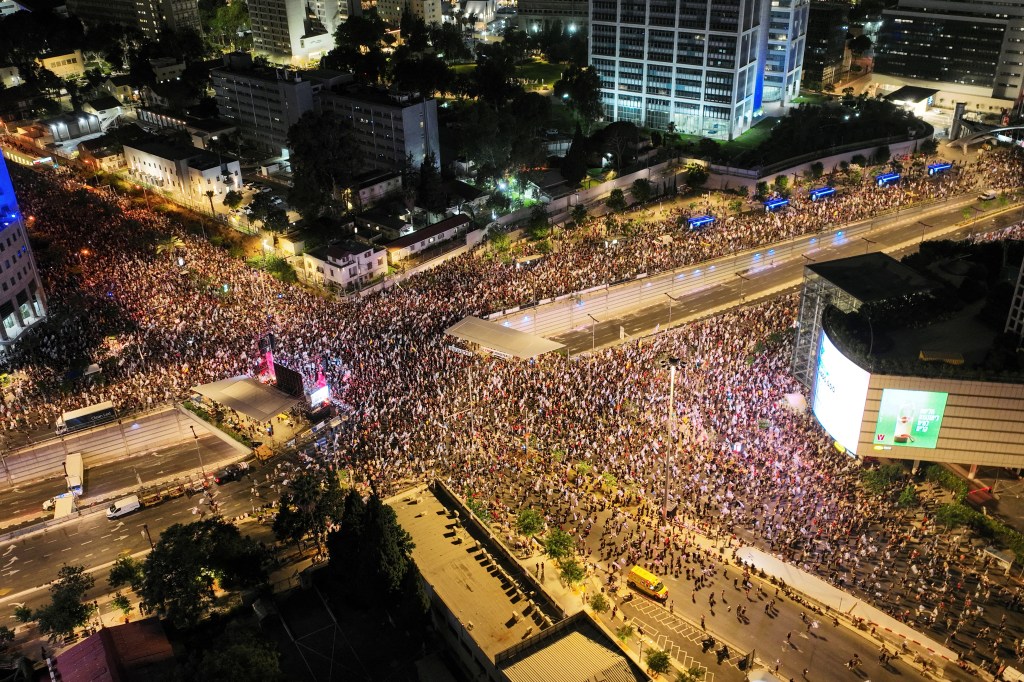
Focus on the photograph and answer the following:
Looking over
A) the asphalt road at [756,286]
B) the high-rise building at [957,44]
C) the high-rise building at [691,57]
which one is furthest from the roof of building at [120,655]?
the high-rise building at [957,44]

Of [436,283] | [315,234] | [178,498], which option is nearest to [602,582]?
[178,498]

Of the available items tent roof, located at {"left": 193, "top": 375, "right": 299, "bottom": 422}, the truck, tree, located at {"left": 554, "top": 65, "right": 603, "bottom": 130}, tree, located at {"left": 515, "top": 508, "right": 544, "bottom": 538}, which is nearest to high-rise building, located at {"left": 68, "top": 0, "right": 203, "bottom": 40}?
tree, located at {"left": 554, "top": 65, "right": 603, "bottom": 130}

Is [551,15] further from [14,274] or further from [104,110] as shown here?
[14,274]

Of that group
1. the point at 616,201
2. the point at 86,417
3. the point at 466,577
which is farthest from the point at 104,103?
the point at 466,577

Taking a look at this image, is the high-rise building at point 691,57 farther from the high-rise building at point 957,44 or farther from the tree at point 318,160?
the tree at point 318,160

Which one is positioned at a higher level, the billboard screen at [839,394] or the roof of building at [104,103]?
the roof of building at [104,103]

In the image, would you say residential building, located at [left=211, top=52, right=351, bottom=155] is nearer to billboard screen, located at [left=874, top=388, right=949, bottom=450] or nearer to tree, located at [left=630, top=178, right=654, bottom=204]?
tree, located at [left=630, top=178, right=654, bottom=204]

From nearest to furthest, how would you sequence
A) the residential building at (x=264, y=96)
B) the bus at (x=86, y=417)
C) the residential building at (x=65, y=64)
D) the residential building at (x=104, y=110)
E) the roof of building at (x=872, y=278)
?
the bus at (x=86, y=417) < the roof of building at (x=872, y=278) < the residential building at (x=264, y=96) < the residential building at (x=104, y=110) < the residential building at (x=65, y=64)

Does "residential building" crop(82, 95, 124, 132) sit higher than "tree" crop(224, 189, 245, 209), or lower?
higher
